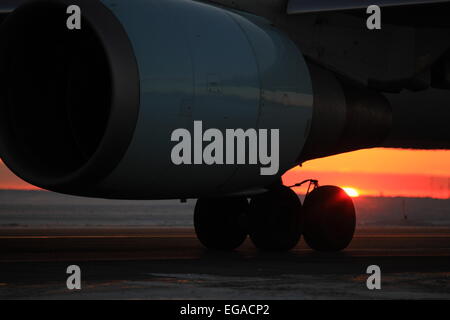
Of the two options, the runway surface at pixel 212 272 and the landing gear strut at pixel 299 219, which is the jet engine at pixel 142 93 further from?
the landing gear strut at pixel 299 219

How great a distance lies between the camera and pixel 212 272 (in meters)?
11.2

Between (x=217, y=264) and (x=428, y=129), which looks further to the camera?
(x=428, y=129)

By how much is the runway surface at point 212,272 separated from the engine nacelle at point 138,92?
0.94 metres

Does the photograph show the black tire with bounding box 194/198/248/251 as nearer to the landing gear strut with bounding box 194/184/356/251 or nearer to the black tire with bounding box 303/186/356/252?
the landing gear strut with bounding box 194/184/356/251

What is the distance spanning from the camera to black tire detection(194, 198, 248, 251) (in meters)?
15.4

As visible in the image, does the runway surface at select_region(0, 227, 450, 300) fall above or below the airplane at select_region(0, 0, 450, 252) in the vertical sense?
below

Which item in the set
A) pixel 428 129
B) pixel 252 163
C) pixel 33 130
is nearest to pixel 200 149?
pixel 252 163

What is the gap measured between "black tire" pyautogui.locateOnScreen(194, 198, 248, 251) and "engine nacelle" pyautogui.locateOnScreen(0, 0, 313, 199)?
3.30 m

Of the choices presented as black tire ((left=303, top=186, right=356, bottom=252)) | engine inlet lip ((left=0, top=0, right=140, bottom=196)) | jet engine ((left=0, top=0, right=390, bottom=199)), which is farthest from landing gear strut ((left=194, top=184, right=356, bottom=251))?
engine inlet lip ((left=0, top=0, right=140, bottom=196))

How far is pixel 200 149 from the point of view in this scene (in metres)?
10.7

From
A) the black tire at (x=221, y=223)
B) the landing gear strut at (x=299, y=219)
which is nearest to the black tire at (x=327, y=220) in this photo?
the landing gear strut at (x=299, y=219)

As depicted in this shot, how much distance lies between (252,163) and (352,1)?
2.48 m
